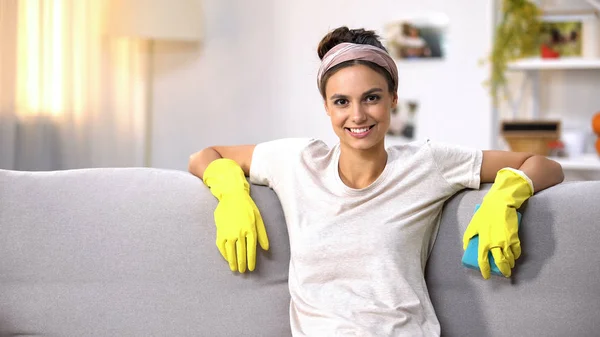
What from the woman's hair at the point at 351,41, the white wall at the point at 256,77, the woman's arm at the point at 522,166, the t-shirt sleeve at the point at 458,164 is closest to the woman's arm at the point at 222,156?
the woman's hair at the point at 351,41

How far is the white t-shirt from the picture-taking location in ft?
5.65

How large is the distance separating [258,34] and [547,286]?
290cm

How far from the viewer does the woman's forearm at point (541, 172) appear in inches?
71.6

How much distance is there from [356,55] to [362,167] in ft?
0.80

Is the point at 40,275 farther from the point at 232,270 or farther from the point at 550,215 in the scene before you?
the point at 550,215

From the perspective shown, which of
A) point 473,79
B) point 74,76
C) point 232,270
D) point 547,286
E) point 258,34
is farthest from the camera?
point 258,34

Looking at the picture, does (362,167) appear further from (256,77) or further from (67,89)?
(256,77)

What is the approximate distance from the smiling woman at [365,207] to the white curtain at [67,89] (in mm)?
1666

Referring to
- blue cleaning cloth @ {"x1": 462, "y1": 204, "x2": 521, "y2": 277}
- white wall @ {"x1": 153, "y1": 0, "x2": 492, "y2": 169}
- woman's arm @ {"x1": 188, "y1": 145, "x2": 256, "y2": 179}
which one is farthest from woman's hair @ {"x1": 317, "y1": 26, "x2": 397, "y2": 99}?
white wall @ {"x1": 153, "y1": 0, "x2": 492, "y2": 169}

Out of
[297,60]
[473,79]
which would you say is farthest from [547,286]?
[297,60]

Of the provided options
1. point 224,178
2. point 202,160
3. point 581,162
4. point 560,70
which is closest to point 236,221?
point 224,178

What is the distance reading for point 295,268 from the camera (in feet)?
5.97

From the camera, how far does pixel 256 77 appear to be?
14.5 ft

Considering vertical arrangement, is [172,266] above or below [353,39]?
below
